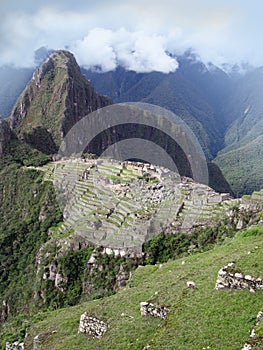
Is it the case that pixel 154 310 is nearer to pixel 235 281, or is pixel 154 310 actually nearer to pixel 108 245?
pixel 235 281

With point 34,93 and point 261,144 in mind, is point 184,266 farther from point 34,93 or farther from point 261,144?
point 261,144

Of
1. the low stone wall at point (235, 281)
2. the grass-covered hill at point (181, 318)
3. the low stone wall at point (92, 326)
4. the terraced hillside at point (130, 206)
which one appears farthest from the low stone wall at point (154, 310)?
the terraced hillside at point (130, 206)

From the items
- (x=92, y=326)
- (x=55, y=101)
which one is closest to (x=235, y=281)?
(x=92, y=326)

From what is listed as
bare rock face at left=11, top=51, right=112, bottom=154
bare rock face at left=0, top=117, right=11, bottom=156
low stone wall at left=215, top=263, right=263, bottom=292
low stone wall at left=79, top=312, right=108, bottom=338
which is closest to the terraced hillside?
low stone wall at left=215, top=263, right=263, bottom=292

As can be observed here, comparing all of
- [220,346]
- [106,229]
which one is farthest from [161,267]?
[106,229]

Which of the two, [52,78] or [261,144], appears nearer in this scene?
[52,78]

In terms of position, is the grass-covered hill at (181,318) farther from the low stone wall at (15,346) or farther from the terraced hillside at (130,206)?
the terraced hillside at (130,206)

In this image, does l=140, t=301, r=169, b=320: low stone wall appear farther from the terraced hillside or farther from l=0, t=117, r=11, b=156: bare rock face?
l=0, t=117, r=11, b=156: bare rock face
